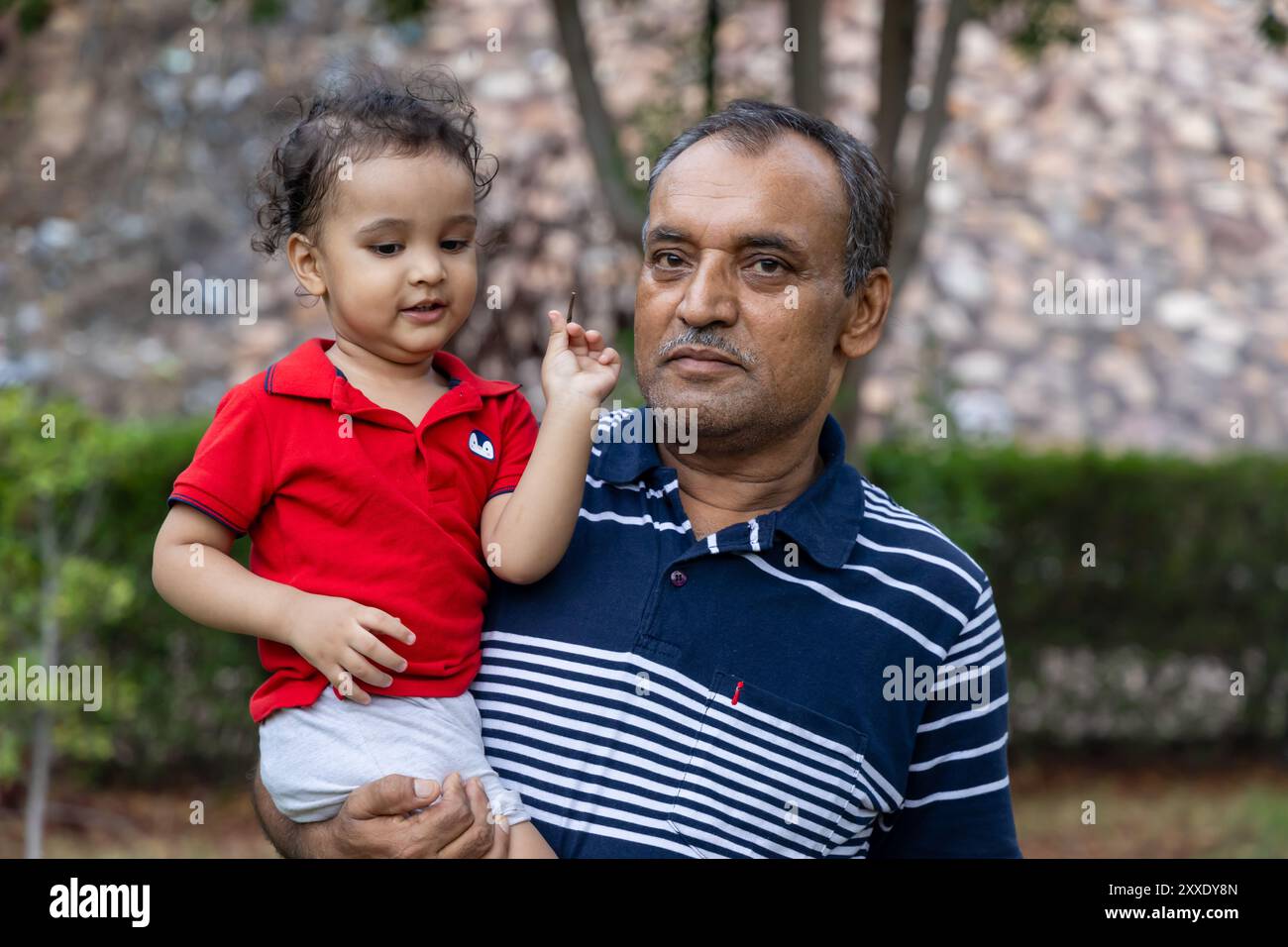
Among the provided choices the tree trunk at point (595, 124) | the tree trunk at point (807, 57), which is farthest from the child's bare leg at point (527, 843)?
the tree trunk at point (807, 57)

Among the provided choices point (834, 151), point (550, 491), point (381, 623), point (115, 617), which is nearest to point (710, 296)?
point (834, 151)

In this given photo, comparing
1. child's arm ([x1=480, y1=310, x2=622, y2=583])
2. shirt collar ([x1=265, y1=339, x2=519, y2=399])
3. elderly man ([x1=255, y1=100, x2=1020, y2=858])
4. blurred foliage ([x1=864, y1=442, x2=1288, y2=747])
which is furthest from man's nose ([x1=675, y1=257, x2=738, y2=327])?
blurred foliage ([x1=864, y1=442, x2=1288, y2=747])

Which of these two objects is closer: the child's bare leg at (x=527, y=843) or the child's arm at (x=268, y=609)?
the child's arm at (x=268, y=609)

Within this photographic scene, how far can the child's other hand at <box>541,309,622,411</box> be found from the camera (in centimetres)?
233

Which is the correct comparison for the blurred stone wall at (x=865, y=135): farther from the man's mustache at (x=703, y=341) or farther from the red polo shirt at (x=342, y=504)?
the red polo shirt at (x=342, y=504)

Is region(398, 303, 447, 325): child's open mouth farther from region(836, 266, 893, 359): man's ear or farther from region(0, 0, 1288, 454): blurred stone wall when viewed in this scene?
region(0, 0, 1288, 454): blurred stone wall

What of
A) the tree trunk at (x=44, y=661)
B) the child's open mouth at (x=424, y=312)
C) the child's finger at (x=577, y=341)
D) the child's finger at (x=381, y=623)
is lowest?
the tree trunk at (x=44, y=661)

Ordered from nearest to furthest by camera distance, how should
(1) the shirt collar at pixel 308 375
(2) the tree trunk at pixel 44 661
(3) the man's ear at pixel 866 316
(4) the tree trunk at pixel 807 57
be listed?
(1) the shirt collar at pixel 308 375 < (3) the man's ear at pixel 866 316 < (4) the tree trunk at pixel 807 57 < (2) the tree trunk at pixel 44 661

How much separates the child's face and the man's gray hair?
0.49m

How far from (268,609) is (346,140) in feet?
2.58

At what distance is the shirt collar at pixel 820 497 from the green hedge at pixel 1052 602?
3.18 m

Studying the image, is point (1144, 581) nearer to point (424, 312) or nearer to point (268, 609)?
point (424, 312)

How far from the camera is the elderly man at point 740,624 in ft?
7.87
